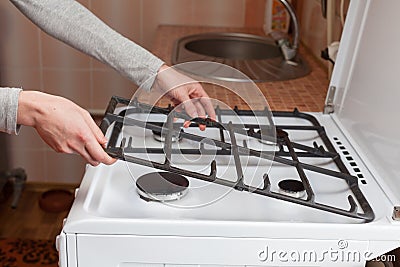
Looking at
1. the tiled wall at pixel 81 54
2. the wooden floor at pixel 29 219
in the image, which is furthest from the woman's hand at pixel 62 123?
the wooden floor at pixel 29 219

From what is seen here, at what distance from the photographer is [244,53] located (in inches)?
81.2

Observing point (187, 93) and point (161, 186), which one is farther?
point (187, 93)

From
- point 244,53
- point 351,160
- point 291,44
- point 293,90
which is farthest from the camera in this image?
point 244,53

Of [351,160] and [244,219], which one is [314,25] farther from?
[244,219]

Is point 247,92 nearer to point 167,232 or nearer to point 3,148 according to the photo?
point 167,232

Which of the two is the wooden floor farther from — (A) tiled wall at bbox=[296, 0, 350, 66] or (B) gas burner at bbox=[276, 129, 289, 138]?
(B) gas burner at bbox=[276, 129, 289, 138]

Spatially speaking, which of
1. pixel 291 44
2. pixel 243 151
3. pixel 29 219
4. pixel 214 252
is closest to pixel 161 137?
pixel 243 151

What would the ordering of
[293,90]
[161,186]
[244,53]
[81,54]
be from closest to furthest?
[161,186] → [293,90] → [244,53] → [81,54]

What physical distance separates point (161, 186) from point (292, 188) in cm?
19

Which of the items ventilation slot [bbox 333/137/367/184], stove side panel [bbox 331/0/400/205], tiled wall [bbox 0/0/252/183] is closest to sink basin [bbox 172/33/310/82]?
tiled wall [bbox 0/0/252/183]

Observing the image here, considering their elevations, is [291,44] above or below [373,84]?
below

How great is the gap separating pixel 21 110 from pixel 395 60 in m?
0.60

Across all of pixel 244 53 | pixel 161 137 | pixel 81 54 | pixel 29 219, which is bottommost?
pixel 29 219

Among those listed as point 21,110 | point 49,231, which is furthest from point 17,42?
point 21,110
